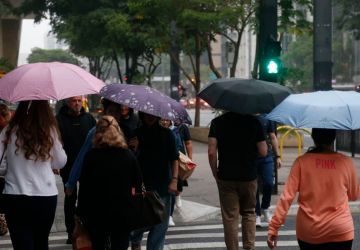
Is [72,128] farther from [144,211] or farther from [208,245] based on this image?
[144,211]

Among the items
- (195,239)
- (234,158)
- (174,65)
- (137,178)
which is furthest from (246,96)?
(174,65)

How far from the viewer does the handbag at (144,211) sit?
6.57m

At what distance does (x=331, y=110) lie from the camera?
223 inches

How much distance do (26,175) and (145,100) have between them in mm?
1766

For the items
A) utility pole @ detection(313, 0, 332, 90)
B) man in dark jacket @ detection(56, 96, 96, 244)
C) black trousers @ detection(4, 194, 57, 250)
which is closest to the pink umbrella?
black trousers @ detection(4, 194, 57, 250)

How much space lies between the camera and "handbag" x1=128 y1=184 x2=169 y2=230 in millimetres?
6566

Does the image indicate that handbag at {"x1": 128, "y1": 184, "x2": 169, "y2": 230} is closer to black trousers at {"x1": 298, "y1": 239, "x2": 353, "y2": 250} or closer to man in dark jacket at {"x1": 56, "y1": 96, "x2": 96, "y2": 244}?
black trousers at {"x1": 298, "y1": 239, "x2": 353, "y2": 250}

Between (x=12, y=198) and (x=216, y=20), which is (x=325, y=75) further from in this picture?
(x=216, y=20)

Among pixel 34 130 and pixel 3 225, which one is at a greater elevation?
pixel 34 130

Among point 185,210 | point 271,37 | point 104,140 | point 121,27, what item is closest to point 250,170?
point 104,140

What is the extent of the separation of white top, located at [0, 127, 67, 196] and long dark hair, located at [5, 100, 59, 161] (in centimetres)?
5

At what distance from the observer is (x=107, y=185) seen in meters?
6.44

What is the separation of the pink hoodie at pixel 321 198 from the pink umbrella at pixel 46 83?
2.21 metres

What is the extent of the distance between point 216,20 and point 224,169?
836 inches
